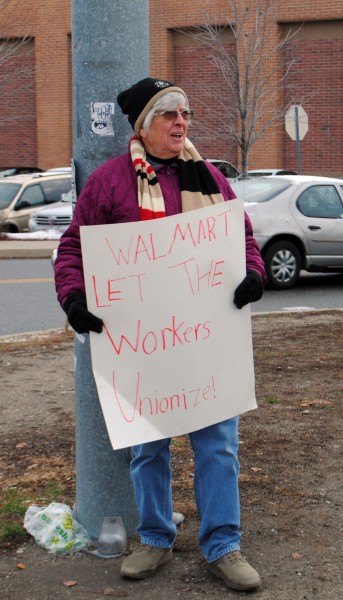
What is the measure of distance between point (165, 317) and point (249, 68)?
88.1ft

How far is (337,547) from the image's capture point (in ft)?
14.8

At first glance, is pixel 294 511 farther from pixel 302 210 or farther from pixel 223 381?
pixel 302 210

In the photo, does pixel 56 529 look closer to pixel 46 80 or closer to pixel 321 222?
pixel 321 222

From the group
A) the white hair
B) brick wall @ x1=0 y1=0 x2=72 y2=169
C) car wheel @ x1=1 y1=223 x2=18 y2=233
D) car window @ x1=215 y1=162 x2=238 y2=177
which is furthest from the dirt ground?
brick wall @ x1=0 y1=0 x2=72 y2=169

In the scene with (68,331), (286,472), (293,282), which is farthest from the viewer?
(293,282)

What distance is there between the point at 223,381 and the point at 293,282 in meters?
10.4

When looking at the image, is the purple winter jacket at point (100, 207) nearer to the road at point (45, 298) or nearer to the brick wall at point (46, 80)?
the road at point (45, 298)

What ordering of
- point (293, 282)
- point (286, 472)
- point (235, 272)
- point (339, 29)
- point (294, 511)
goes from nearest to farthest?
point (235, 272) < point (294, 511) < point (286, 472) < point (293, 282) < point (339, 29)

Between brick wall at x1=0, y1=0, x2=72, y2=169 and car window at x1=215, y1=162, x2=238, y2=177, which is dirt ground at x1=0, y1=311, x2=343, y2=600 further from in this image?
brick wall at x1=0, y1=0, x2=72, y2=169

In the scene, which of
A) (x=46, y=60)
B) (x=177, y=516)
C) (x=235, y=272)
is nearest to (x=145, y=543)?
(x=177, y=516)

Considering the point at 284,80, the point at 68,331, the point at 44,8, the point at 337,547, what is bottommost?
the point at 337,547

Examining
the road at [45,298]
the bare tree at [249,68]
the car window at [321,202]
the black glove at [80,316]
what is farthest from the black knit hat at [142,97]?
the bare tree at [249,68]

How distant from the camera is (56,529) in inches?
180

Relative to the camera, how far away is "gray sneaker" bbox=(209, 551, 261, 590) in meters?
4.05
